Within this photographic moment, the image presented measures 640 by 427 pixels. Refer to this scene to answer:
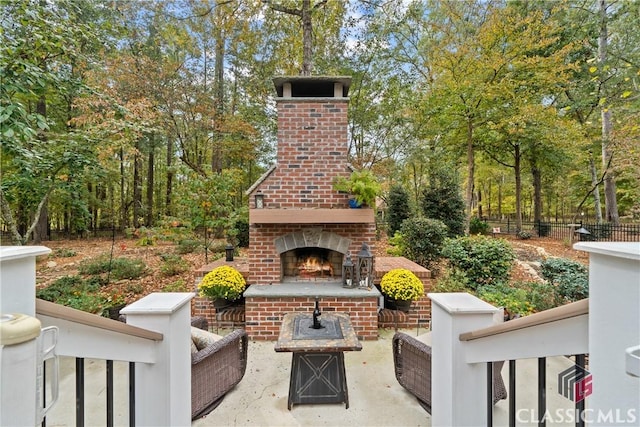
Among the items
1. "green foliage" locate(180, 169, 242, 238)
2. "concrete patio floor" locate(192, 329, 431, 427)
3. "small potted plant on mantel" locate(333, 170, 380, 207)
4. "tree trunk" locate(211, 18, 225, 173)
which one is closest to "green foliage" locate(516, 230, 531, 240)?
"small potted plant on mantel" locate(333, 170, 380, 207)

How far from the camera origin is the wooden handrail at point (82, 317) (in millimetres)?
822

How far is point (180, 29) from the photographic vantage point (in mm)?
8305

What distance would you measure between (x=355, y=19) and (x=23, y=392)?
1048cm

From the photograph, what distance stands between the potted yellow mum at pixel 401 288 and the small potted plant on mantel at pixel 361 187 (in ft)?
3.99

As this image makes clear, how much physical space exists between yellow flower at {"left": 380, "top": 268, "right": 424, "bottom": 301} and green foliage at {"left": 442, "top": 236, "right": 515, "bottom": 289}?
174cm

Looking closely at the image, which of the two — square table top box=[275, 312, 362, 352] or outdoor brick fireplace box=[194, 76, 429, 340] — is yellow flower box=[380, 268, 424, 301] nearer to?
outdoor brick fireplace box=[194, 76, 429, 340]

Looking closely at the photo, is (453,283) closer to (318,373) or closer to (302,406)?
(318,373)

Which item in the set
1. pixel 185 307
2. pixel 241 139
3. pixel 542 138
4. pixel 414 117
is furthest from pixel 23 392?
pixel 542 138

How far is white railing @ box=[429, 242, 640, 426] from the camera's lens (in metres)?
0.65

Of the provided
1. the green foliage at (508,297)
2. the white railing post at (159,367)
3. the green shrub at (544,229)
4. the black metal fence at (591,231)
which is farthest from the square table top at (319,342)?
the green shrub at (544,229)

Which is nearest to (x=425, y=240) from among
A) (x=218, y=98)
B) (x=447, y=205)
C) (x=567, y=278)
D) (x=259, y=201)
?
(x=567, y=278)

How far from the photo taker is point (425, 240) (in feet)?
19.9

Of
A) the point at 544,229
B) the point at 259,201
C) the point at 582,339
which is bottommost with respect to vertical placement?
the point at 544,229

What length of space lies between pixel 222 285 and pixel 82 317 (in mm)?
3375
